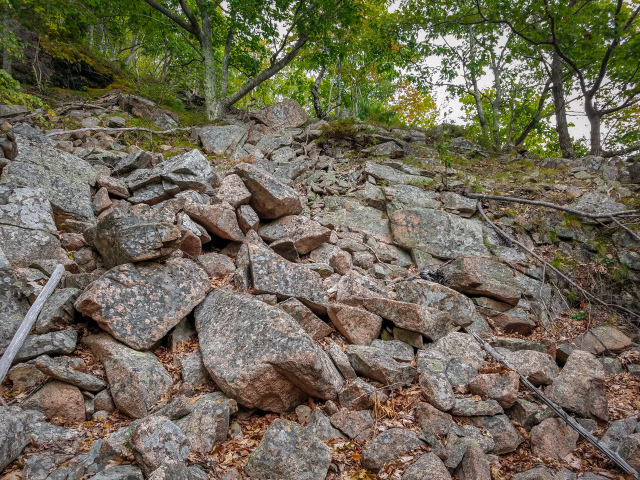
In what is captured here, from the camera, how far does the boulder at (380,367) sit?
4113mm

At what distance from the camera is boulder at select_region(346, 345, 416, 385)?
13.5 ft

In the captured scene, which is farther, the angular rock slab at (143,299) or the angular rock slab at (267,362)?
the angular rock slab at (143,299)

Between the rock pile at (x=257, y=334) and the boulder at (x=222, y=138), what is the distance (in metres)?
3.26

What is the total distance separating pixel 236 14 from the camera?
1262 cm

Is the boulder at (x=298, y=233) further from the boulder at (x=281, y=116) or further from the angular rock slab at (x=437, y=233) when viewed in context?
the boulder at (x=281, y=116)

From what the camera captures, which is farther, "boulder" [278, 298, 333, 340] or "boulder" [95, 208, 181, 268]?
"boulder" [278, 298, 333, 340]

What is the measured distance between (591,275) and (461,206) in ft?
9.40

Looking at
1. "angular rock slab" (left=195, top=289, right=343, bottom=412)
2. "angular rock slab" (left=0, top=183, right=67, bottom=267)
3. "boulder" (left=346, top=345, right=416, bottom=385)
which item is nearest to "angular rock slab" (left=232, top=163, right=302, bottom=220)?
"angular rock slab" (left=195, top=289, right=343, bottom=412)

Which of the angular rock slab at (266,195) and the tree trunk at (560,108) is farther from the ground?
the tree trunk at (560,108)

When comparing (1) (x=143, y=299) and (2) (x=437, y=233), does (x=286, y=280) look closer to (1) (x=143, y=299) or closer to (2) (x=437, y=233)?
(1) (x=143, y=299)

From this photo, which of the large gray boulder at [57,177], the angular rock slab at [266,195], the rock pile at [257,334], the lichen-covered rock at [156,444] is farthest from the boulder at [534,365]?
the large gray boulder at [57,177]

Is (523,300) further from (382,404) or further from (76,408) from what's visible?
(76,408)

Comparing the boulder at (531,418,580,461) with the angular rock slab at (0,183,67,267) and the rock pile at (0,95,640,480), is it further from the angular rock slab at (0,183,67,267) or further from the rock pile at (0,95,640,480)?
the angular rock slab at (0,183,67,267)

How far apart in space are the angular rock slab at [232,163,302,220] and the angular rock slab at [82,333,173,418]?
3.59 metres
